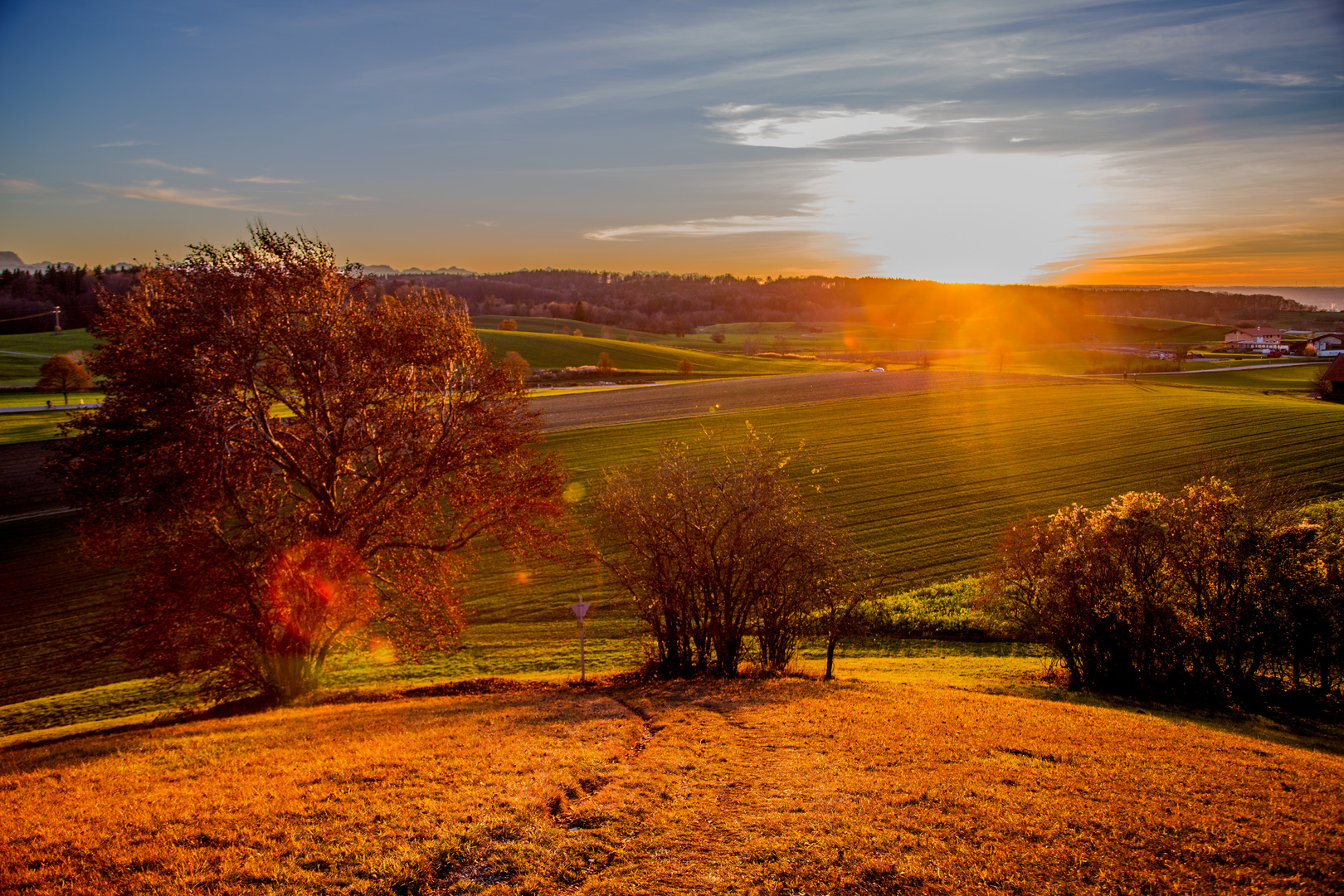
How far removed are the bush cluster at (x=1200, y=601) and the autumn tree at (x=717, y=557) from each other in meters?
7.12

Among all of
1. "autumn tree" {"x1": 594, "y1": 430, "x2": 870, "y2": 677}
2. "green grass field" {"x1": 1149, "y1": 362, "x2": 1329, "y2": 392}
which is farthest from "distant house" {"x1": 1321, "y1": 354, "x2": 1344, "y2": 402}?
"autumn tree" {"x1": 594, "y1": 430, "x2": 870, "y2": 677}

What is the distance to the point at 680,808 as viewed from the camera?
9.88 metres

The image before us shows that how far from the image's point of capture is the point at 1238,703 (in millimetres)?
19688

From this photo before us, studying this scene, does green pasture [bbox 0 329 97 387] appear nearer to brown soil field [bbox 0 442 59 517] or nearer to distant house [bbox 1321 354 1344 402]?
brown soil field [bbox 0 442 59 517]

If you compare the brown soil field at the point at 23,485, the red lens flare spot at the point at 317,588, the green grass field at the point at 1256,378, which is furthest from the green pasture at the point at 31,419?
the green grass field at the point at 1256,378

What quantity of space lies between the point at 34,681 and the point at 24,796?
62.6 ft

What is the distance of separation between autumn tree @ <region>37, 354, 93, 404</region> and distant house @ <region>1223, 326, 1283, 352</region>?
647ft

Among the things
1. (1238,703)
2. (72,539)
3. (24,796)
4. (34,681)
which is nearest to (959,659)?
(1238,703)

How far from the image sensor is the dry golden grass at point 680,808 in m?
7.99

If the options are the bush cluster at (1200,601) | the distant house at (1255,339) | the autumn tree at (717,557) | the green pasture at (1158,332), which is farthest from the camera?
the green pasture at (1158,332)

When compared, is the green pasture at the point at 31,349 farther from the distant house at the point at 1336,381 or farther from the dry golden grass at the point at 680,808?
the distant house at the point at 1336,381

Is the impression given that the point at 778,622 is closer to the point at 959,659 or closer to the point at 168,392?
the point at 959,659

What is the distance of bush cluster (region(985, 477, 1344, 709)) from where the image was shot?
63.5 ft

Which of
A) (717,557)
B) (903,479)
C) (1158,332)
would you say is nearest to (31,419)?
(717,557)
